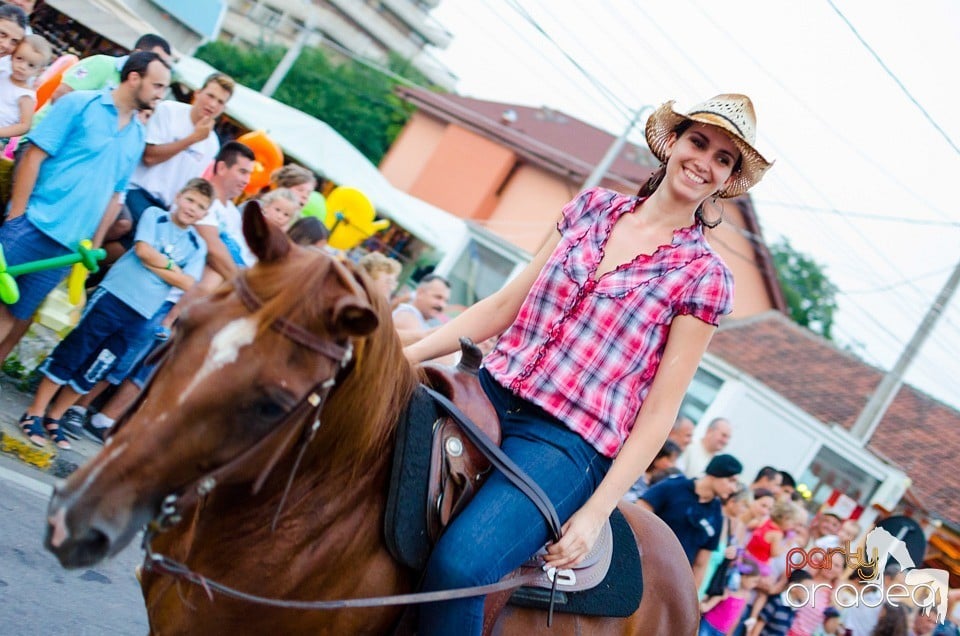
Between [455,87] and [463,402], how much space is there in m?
75.2

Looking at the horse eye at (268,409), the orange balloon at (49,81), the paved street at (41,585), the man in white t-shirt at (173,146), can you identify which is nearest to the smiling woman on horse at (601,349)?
the horse eye at (268,409)

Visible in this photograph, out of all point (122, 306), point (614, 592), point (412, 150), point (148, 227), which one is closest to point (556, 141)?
point (412, 150)

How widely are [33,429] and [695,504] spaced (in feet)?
15.8

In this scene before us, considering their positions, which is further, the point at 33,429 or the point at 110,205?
the point at 110,205

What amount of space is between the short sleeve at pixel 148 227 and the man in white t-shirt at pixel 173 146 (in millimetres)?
252

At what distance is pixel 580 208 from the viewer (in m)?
3.48

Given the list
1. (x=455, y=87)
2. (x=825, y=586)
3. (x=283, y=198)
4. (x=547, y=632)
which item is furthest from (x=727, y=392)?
(x=455, y=87)

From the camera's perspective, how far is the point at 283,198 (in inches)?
289

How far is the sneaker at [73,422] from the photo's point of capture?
6323 mm

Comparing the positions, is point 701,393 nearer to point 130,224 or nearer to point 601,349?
point 130,224

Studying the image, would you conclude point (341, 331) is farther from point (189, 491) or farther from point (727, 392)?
point (727, 392)

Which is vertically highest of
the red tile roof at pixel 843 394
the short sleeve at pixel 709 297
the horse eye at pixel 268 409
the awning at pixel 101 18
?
the red tile roof at pixel 843 394

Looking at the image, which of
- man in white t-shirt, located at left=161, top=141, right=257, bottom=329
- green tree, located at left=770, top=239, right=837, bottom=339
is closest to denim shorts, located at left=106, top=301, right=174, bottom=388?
man in white t-shirt, located at left=161, top=141, right=257, bottom=329

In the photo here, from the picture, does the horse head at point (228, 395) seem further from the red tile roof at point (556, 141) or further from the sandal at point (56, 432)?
the red tile roof at point (556, 141)
